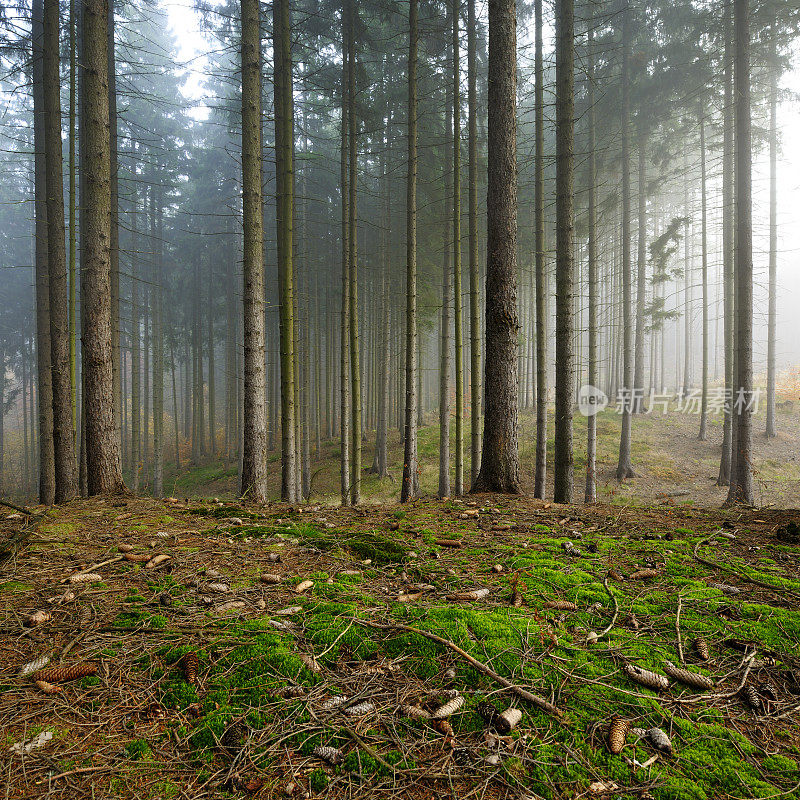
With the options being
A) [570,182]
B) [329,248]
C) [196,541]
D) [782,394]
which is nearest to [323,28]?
[570,182]

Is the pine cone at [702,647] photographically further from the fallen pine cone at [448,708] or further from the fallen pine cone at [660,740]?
the fallen pine cone at [448,708]

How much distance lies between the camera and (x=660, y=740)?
5.37ft

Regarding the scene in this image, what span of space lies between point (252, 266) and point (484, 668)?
247 inches

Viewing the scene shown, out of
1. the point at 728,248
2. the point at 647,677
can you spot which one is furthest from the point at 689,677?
the point at 728,248

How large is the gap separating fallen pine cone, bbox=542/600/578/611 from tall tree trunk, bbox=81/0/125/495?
5722 millimetres

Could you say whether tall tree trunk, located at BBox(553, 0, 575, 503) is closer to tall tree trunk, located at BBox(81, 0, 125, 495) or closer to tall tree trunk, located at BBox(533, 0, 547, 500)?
tall tree trunk, located at BBox(533, 0, 547, 500)

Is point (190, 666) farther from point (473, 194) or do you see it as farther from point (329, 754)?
point (473, 194)

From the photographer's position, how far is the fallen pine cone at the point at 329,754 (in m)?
1.56

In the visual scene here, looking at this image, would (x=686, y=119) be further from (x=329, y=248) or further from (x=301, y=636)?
(x=301, y=636)

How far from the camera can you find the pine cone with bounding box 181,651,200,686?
6.13 ft

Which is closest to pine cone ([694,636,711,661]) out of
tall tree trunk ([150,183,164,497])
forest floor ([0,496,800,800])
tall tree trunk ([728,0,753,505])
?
forest floor ([0,496,800,800])

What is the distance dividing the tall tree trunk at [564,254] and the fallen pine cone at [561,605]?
457 centimetres

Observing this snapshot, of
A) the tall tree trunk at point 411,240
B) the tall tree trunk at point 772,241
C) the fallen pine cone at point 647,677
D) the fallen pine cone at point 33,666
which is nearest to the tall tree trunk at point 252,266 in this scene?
the tall tree trunk at point 411,240

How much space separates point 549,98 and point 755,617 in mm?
22777
